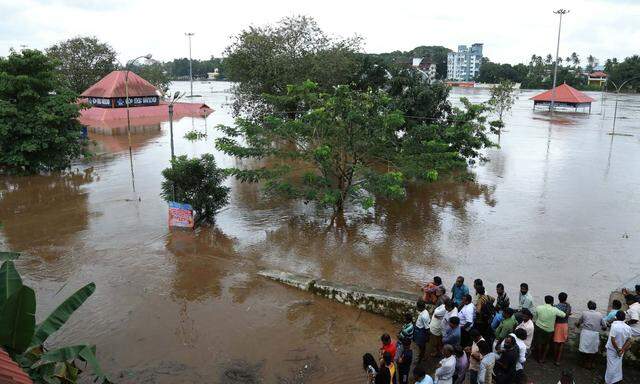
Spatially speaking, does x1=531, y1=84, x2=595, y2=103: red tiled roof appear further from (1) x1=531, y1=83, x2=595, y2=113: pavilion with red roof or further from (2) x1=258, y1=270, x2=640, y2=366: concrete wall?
(2) x1=258, y1=270, x2=640, y2=366: concrete wall

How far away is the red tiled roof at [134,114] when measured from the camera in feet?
159

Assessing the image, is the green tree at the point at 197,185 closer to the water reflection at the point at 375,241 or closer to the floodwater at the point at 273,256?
the floodwater at the point at 273,256

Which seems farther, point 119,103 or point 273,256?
point 119,103

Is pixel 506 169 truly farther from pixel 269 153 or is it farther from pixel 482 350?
pixel 482 350

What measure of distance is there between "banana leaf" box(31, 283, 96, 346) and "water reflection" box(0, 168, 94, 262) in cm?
896

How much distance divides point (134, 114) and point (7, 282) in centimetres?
4947

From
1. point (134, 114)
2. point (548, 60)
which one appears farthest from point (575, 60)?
point (134, 114)

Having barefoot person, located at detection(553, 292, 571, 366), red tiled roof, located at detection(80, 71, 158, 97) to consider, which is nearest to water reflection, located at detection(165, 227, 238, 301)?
barefoot person, located at detection(553, 292, 571, 366)

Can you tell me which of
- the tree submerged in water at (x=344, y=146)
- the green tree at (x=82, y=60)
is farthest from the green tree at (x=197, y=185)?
the green tree at (x=82, y=60)

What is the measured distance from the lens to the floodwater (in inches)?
359

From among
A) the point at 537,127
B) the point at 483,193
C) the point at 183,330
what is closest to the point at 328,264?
the point at 183,330

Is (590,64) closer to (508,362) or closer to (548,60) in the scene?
(548,60)

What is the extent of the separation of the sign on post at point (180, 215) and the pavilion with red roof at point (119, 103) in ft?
110

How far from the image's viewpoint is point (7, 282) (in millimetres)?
5754
